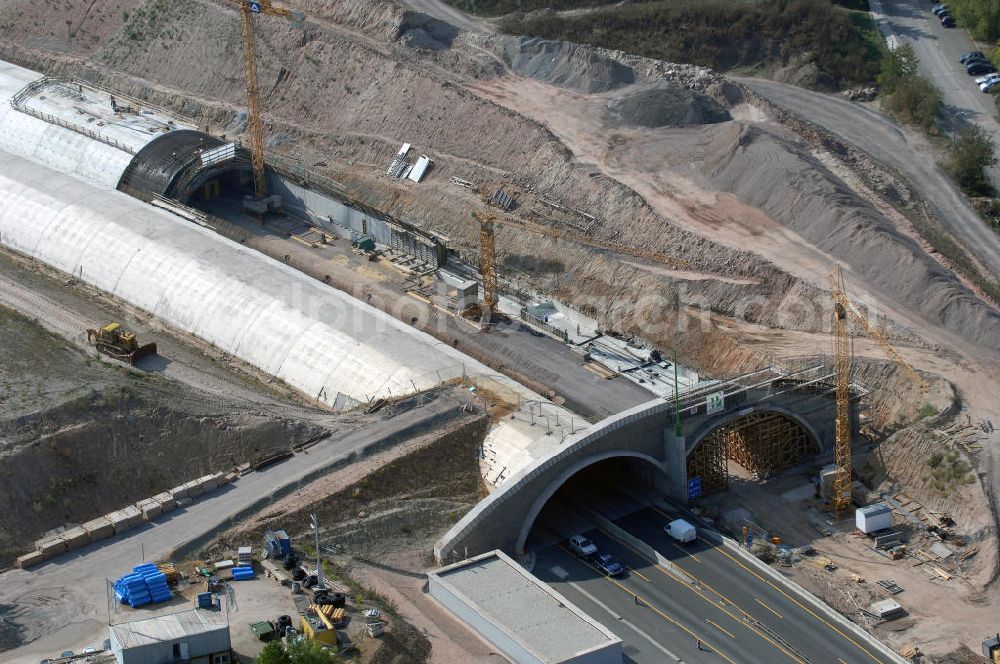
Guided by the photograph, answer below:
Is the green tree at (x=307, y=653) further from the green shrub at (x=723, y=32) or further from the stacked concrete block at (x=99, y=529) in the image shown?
the green shrub at (x=723, y=32)

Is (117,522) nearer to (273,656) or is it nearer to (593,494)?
(273,656)

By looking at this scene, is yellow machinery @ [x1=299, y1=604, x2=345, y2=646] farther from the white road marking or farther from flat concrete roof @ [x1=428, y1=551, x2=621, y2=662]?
the white road marking

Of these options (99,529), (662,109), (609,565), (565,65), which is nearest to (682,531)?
(609,565)

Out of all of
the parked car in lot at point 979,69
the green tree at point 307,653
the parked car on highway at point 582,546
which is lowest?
the parked car on highway at point 582,546

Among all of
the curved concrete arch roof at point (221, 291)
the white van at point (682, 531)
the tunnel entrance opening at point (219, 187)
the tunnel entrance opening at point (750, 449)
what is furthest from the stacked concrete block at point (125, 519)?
the tunnel entrance opening at point (219, 187)

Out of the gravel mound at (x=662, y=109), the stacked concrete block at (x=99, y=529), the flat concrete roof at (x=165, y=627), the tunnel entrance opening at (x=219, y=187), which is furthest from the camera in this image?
the gravel mound at (x=662, y=109)

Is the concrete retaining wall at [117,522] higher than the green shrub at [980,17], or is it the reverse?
the green shrub at [980,17]
